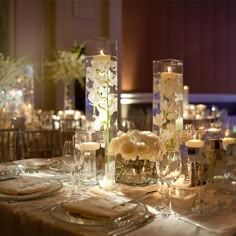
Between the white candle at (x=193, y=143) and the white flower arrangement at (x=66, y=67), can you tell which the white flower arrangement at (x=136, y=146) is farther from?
the white flower arrangement at (x=66, y=67)

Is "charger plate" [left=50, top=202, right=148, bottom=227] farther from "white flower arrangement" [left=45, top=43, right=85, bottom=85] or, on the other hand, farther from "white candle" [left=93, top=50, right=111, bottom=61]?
"white flower arrangement" [left=45, top=43, right=85, bottom=85]

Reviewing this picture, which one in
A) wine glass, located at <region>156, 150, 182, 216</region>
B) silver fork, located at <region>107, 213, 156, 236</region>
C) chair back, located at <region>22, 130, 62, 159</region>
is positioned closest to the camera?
silver fork, located at <region>107, 213, 156, 236</region>

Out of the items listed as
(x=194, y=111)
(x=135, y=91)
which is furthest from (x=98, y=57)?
(x=135, y=91)

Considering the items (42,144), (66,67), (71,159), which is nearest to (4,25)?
(66,67)

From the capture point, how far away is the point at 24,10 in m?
7.45

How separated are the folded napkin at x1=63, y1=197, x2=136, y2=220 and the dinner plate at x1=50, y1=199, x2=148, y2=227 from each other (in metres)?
0.01

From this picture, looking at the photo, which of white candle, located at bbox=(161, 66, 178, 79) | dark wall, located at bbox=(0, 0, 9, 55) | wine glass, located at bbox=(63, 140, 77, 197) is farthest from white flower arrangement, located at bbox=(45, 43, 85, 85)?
wine glass, located at bbox=(63, 140, 77, 197)

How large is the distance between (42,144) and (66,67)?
3.58m

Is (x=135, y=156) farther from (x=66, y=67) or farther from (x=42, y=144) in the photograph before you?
(x=66, y=67)

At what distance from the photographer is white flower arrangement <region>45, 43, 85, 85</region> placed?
7.39 m

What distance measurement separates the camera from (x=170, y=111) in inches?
76.2

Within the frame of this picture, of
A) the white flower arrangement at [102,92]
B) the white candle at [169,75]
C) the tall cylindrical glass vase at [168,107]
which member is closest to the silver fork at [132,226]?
→ the tall cylindrical glass vase at [168,107]

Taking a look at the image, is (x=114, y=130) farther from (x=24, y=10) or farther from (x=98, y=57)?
(x=24, y=10)

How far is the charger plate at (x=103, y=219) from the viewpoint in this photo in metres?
1.22
